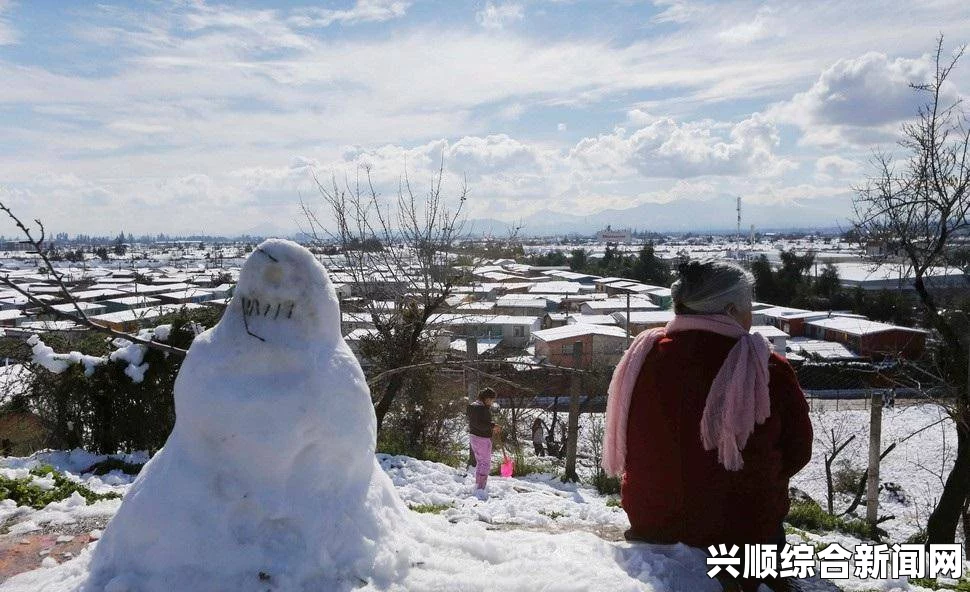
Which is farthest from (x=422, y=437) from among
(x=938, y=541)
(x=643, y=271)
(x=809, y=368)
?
(x=643, y=271)

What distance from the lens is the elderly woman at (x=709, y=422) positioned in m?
3.04

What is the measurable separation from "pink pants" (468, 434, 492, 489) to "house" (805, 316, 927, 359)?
736 inches

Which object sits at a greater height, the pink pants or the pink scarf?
the pink scarf

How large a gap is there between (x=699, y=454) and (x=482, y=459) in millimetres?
4282

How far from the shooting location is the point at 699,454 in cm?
320

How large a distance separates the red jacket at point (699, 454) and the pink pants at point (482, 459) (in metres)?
3.83

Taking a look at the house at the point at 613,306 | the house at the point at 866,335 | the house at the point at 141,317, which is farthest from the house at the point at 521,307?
the house at the point at 141,317

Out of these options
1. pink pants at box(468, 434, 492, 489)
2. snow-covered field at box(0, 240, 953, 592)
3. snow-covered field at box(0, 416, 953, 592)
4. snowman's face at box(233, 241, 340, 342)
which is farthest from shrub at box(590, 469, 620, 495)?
snowman's face at box(233, 241, 340, 342)

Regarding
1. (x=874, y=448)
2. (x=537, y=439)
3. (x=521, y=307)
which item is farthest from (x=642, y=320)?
(x=874, y=448)

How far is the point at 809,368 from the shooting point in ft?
73.7

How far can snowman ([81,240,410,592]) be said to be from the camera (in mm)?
2766

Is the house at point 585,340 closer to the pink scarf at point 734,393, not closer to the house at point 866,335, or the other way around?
the house at point 866,335

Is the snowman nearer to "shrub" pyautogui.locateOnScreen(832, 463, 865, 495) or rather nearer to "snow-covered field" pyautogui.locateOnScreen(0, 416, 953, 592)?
"snow-covered field" pyautogui.locateOnScreen(0, 416, 953, 592)

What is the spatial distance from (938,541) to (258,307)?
27.9 ft
